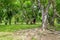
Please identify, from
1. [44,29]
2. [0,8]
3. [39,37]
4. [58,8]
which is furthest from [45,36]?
[0,8]

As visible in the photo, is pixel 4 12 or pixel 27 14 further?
pixel 27 14

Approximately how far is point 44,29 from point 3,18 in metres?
10.1

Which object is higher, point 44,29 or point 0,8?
point 0,8

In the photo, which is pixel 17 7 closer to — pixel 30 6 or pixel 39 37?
pixel 30 6

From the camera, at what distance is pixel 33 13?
68.2ft

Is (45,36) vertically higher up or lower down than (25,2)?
lower down

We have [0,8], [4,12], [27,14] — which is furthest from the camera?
[27,14]

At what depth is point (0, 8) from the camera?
58.2ft

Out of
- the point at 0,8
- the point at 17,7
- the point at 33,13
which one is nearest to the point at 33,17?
the point at 33,13

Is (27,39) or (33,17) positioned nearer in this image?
(27,39)

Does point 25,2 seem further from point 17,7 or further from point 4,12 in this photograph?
point 4,12

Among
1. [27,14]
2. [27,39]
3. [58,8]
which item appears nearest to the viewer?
[27,39]

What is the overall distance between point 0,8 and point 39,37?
826 cm

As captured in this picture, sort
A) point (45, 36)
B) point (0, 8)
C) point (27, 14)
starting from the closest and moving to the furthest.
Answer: point (45, 36), point (0, 8), point (27, 14)
